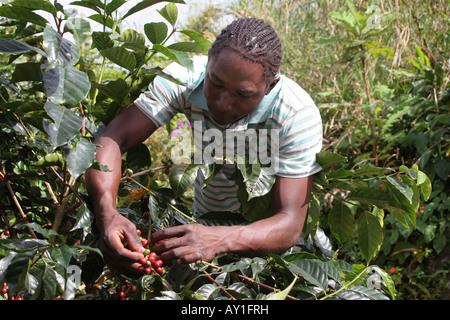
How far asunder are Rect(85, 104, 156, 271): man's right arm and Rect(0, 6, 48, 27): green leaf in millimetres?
366

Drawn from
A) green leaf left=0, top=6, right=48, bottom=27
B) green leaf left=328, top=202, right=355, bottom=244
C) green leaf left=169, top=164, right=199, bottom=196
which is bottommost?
green leaf left=328, top=202, right=355, bottom=244

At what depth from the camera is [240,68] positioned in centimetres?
145

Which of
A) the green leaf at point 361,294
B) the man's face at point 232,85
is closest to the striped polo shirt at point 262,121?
the man's face at point 232,85

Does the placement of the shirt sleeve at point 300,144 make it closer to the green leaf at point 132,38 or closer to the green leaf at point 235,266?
the green leaf at point 235,266

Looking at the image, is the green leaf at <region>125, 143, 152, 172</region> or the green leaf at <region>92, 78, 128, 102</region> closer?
the green leaf at <region>92, 78, 128, 102</region>

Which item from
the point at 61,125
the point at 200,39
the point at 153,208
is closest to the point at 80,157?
the point at 61,125

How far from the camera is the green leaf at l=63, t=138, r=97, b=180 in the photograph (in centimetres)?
109

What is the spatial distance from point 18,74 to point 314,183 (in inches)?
37.9

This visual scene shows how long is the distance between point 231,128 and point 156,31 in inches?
16.3

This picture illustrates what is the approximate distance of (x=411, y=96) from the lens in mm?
4008

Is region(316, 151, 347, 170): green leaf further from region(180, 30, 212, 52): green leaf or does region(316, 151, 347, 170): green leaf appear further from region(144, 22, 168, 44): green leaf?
region(144, 22, 168, 44): green leaf

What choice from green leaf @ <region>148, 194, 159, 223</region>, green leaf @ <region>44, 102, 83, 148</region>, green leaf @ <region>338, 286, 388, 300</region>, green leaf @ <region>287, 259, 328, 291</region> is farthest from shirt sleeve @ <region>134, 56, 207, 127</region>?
green leaf @ <region>338, 286, 388, 300</region>

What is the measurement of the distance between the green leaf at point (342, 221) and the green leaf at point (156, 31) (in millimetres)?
805

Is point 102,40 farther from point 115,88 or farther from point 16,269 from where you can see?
point 16,269
